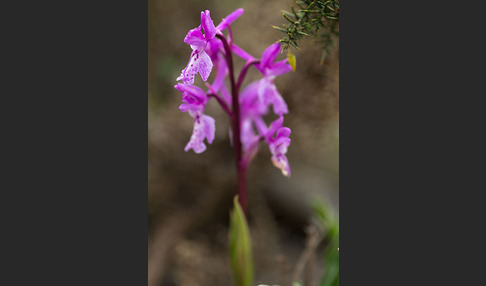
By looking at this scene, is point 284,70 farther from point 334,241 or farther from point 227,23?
point 334,241

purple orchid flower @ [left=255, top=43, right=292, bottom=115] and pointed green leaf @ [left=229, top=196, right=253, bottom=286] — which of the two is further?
pointed green leaf @ [left=229, top=196, right=253, bottom=286]

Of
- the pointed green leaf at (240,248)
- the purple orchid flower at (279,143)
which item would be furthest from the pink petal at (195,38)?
the pointed green leaf at (240,248)

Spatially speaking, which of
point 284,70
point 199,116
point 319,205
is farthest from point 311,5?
point 319,205

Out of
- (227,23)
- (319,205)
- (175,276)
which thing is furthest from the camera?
(175,276)

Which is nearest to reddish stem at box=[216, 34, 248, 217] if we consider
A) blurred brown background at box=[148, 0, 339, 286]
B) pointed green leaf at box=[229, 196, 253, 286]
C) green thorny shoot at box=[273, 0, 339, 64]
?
pointed green leaf at box=[229, 196, 253, 286]

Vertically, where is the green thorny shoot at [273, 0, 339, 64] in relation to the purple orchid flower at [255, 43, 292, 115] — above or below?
above

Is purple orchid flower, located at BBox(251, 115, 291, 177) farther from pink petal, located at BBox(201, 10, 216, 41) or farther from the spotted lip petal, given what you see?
pink petal, located at BBox(201, 10, 216, 41)

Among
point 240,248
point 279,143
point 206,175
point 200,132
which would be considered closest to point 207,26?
point 200,132

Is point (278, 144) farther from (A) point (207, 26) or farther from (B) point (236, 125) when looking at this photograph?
(A) point (207, 26)
